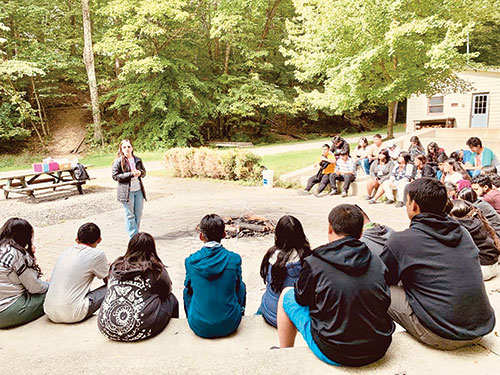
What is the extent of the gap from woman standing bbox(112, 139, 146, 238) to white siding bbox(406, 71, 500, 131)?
1685cm

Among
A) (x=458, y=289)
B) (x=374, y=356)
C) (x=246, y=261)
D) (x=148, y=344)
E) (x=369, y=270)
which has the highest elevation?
(x=369, y=270)

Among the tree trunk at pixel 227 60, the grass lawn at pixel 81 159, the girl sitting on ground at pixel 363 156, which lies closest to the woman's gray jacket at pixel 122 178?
the girl sitting on ground at pixel 363 156

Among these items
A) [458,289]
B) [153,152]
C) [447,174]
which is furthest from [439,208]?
[153,152]

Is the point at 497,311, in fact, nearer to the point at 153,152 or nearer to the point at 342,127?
the point at 153,152

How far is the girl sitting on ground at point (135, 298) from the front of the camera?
9.57 ft

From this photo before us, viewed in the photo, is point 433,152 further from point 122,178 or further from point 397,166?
point 122,178

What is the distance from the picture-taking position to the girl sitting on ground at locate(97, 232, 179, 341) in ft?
9.57

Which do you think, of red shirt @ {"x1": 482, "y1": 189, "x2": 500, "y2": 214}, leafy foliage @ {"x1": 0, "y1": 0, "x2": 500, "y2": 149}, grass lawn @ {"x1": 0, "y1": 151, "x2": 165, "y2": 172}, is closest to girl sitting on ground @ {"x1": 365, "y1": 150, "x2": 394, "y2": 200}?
red shirt @ {"x1": 482, "y1": 189, "x2": 500, "y2": 214}

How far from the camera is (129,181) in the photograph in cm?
602

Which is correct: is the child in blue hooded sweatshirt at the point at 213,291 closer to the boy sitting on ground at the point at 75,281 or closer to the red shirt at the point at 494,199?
the boy sitting on ground at the point at 75,281

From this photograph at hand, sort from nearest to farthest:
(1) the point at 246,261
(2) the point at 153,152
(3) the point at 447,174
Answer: (1) the point at 246,261
(3) the point at 447,174
(2) the point at 153,152

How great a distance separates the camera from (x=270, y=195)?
9961 millimetres

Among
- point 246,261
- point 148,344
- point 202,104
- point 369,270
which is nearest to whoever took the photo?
point 369,270

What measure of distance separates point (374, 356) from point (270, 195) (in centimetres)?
765
